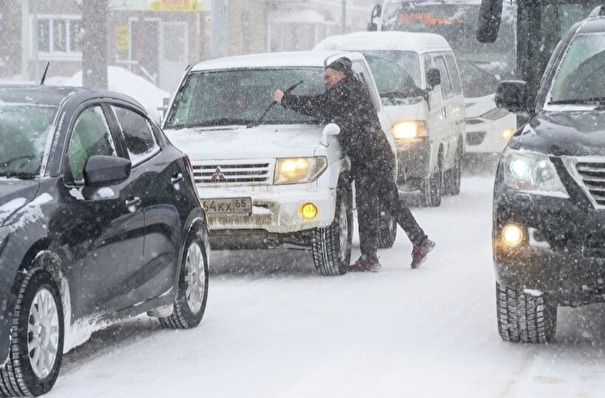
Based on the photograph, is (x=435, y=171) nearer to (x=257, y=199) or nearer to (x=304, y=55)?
(x=304, y=55)

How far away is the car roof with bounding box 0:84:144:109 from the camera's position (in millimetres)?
7855

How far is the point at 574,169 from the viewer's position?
759 cm

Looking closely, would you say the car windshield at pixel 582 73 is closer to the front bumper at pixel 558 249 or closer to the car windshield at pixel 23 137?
the front bumper at pixel 558 249

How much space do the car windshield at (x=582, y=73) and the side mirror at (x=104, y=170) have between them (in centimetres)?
282

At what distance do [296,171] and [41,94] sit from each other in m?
3.44

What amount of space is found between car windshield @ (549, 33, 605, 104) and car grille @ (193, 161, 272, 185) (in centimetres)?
275

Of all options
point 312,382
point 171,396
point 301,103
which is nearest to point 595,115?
point 312,382

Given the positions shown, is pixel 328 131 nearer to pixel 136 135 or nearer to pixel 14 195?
pixel 136 135

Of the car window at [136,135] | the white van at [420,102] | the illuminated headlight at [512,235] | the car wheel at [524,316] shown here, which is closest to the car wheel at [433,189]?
the white van at [420,102]

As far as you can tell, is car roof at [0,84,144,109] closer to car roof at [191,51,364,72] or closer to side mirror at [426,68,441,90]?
car roof at [191,51,364,72]

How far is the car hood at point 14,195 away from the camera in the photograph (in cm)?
673

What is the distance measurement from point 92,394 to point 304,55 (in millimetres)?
6154

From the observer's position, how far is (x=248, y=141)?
1128 centimetres

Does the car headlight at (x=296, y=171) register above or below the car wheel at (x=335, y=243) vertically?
above
